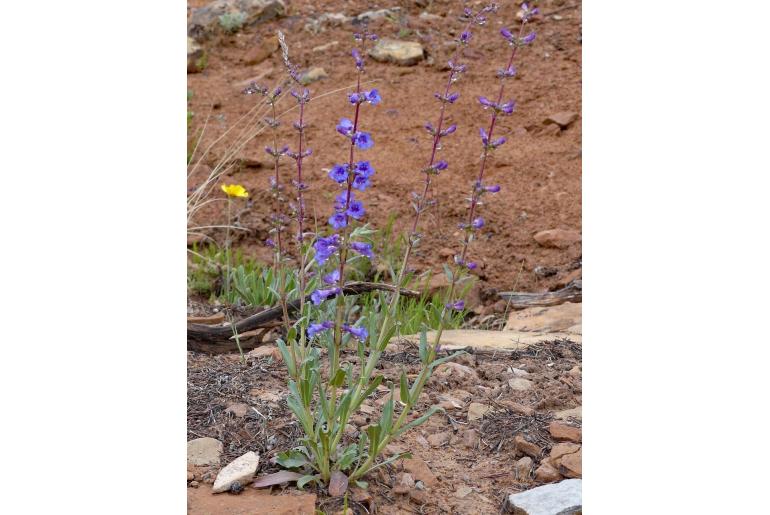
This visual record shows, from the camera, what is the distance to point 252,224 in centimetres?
541

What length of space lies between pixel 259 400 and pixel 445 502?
2.59 feet

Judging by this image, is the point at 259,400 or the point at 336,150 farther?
the point at 336,150

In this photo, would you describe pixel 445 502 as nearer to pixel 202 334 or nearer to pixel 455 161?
pixel 202 334

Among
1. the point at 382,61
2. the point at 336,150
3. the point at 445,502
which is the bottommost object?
the point at 445,502

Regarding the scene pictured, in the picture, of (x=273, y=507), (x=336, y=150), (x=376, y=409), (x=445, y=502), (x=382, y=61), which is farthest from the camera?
(x=382, y=61)

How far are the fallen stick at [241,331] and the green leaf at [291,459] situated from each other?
1.19 metres

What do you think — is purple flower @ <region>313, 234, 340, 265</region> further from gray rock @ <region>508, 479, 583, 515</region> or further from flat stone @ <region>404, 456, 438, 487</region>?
gray rock @ <region>508, 479, 583, 515</region>

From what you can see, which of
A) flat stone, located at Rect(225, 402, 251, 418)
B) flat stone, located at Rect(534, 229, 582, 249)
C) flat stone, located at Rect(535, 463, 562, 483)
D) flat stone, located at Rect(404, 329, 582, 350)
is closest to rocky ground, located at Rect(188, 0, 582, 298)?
flat stone, located at Rect(534, 229, 582, 249)

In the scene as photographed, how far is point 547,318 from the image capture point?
4328mm

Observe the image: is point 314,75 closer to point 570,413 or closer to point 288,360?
point 570,413

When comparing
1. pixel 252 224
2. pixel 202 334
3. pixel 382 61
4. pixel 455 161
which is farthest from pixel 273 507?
pixel 382 61

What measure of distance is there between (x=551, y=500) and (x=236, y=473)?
0.93 m

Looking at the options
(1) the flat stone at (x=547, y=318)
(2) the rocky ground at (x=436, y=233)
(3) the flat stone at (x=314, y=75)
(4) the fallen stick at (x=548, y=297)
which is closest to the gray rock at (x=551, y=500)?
→ (2) the rocky ground at (x=436, y=233)

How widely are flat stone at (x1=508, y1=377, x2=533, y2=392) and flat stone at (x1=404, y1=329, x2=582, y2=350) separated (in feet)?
1.15
